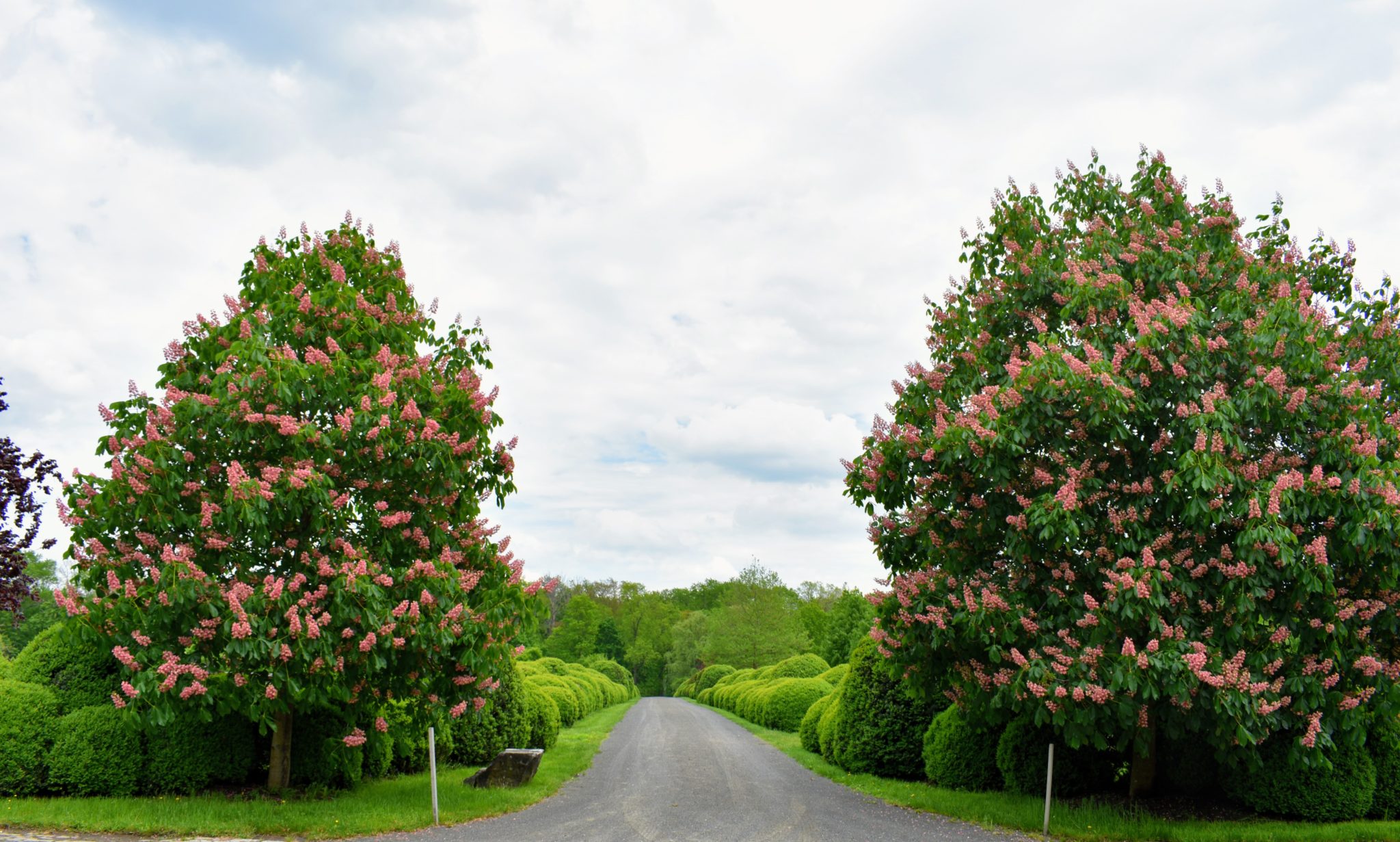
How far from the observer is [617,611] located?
100 m

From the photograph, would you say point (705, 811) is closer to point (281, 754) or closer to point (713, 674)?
point (281, 754)

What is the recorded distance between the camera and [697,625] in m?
73.3

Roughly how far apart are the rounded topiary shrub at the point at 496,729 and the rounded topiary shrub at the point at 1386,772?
12995 mm

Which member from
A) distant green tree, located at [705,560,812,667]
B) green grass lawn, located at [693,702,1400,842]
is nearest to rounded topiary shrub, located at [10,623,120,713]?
green grass lawn, located at [693,702,1400,842]

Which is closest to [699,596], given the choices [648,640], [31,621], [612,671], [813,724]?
[648,640]

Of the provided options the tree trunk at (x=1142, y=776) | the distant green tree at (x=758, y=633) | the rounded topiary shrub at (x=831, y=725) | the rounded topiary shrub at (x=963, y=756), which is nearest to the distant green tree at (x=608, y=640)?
the distant green tree at (x=758, y=633)

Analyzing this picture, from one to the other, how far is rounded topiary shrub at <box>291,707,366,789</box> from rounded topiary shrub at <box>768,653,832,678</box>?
2170 cm

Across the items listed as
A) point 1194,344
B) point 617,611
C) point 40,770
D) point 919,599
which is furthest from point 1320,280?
point 617,611

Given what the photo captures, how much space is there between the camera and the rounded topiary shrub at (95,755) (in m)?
10.8

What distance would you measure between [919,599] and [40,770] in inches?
435

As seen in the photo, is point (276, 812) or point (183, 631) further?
point (276, 812)

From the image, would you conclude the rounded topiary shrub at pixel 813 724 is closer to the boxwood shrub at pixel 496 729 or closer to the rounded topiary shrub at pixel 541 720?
the rounded topiary shrub at pixel 541 720

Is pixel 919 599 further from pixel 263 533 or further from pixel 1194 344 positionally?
pixel 263 533

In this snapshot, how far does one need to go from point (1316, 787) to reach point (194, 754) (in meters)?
14.2
